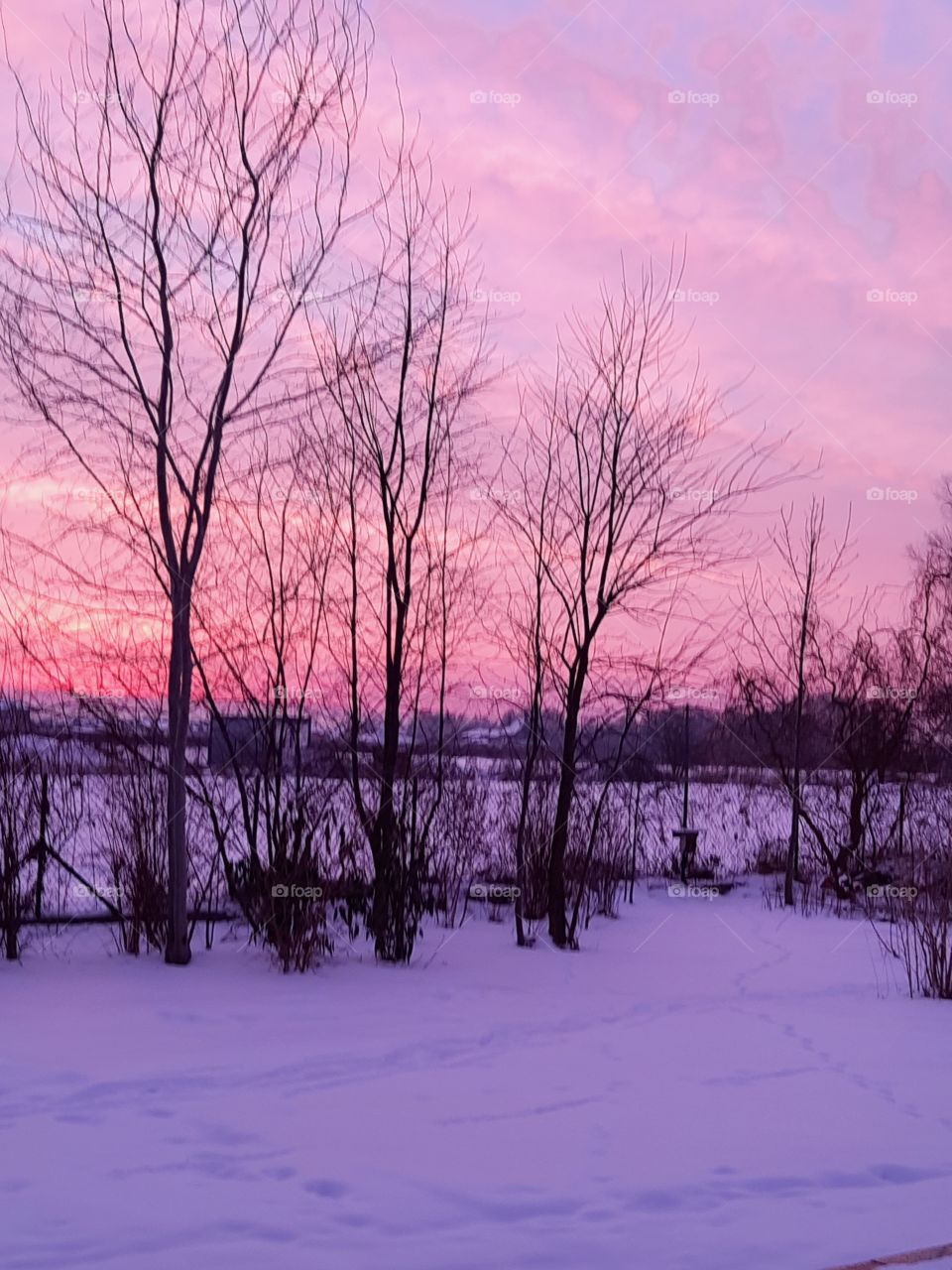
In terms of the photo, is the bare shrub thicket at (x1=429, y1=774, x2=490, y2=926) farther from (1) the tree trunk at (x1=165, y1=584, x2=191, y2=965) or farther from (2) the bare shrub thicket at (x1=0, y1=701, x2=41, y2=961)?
(2) the bare shrub thicket at (x1=0, y1=701, x2=41, y2=961)

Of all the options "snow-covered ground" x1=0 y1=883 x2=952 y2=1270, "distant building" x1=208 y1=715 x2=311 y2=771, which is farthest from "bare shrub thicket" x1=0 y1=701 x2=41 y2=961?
"distant building" x1=208 y1=715 x2=311 y2=771

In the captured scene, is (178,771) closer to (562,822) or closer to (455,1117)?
(562,822)

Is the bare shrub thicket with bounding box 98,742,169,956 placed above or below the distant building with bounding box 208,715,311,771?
below

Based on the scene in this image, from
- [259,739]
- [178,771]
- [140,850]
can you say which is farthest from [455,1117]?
[259,739]

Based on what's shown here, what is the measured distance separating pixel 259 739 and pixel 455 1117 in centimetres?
420

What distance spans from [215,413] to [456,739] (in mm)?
3285

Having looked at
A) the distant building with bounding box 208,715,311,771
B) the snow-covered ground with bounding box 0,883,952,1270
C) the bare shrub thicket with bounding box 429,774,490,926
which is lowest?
the snow-covered ground with bounding box 0,883,952,1270

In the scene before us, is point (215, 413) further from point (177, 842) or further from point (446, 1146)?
point (446, 1146)

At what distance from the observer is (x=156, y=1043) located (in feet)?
18.8

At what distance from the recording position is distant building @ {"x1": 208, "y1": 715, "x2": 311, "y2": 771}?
8.47 meters

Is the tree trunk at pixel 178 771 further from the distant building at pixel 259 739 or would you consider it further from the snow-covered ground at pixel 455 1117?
the distant building at pixel 259 739

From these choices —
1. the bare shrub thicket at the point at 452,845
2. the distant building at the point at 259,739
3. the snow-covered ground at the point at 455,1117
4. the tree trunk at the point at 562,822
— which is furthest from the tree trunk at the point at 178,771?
the tree trunk at the point at 562,822

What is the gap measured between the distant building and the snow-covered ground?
134 cm

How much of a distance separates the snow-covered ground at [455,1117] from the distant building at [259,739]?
1335mm
